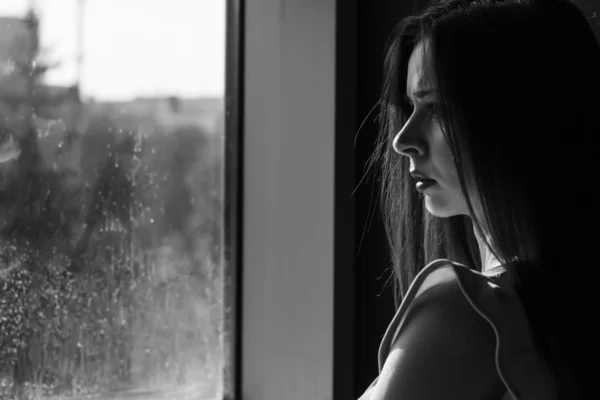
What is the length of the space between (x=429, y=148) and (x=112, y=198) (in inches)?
22.3

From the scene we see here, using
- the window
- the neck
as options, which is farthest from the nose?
the window

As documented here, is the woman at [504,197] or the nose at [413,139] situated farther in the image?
the nose at [413,139]

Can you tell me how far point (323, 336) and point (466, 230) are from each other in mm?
367

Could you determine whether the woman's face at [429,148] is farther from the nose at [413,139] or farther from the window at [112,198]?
the window at [112,198]

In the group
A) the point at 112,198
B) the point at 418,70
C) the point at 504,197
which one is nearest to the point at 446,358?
the point at 504,197

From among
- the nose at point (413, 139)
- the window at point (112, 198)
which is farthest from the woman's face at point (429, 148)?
the window at point (112, 198)

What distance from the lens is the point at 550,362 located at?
671mm

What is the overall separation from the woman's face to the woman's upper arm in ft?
0.50

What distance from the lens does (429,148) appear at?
2.60 feet

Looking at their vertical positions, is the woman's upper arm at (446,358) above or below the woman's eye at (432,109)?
below

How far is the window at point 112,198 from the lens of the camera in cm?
109

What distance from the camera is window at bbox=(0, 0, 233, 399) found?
109 cm

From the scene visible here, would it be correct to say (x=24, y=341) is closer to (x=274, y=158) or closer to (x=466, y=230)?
(x=274, y=158)

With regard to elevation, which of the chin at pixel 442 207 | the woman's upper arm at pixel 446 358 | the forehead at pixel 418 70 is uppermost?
the forehead at pixel 418 70
